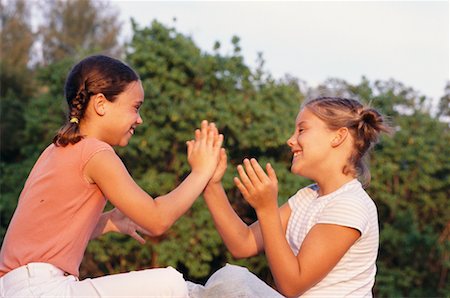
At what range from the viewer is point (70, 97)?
2.97 meters

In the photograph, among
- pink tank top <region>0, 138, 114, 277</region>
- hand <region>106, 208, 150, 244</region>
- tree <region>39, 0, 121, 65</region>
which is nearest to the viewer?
pink tank top <region>0, 138, 114, 277</region>

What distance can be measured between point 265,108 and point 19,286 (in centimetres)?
475

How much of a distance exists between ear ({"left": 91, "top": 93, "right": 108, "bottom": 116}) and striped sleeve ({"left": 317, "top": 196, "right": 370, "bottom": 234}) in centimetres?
103

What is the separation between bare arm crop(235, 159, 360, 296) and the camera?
2.77m

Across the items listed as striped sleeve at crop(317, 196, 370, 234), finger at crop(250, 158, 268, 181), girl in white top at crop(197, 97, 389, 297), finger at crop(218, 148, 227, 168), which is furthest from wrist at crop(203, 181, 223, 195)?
striped sleeve at crop(317, 196, 370, 234)

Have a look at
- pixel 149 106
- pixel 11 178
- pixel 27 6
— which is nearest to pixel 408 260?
pixel 149 106

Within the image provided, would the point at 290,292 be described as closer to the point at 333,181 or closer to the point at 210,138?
the point at 333,181

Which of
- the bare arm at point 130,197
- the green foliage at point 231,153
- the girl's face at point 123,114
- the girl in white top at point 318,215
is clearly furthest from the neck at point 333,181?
the green foliage at point 231,153

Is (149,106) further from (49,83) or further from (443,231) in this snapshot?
(443,231)

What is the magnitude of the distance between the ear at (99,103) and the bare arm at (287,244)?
63 centimetres

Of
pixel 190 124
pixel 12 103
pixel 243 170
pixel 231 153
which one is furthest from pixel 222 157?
pixel 12 103

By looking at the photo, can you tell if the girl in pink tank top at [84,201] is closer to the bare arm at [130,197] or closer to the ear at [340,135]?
the bare arm at [130,197]

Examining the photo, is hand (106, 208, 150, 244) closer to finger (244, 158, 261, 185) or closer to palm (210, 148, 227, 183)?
palm (210, 148, 227, 183)

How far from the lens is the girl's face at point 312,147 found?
10.2 ft
